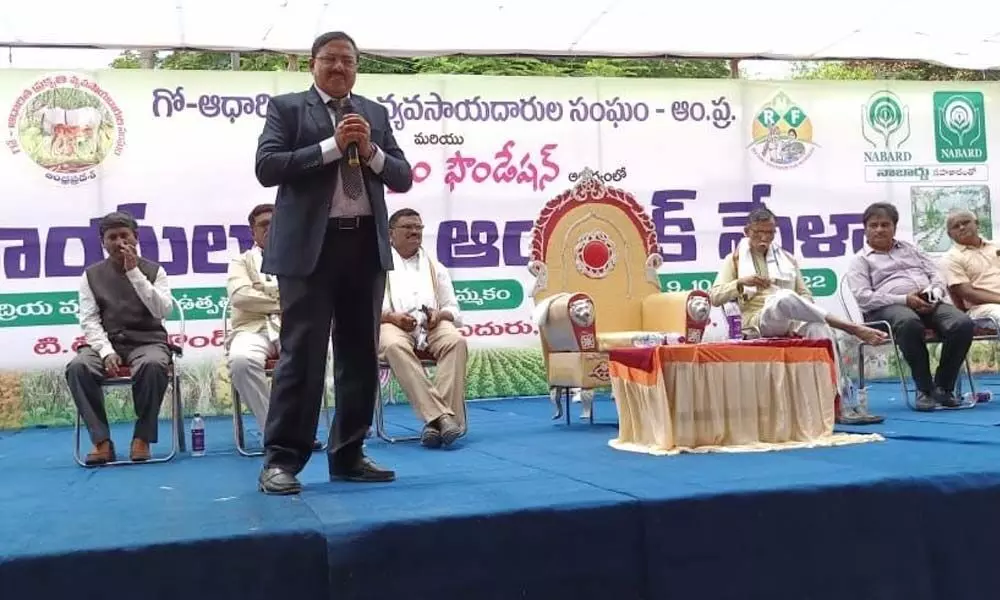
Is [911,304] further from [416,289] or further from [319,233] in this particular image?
[319,233]

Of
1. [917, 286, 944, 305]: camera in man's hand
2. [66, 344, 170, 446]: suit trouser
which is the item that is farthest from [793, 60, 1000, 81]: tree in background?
[66, 344, 170, 446]: suit trouser

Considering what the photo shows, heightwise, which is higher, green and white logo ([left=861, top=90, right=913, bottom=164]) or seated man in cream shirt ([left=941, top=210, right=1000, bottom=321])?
green and white logo ([left=861, top=90, right=913, bottom=164])

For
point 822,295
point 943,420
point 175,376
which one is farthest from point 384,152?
point 822,295

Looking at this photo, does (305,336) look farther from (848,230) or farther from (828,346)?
(848,230)

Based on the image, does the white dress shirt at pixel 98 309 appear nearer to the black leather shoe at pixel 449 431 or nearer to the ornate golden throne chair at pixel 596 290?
the black leather shoe at pixel 449 431

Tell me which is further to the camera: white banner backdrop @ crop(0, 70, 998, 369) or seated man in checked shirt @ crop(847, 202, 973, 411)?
white banner backdrop @ crop(0, 70, 998, 369)

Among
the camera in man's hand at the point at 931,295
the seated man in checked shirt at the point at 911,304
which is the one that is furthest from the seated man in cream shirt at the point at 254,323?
the camera in man's hand at the point at 931,295

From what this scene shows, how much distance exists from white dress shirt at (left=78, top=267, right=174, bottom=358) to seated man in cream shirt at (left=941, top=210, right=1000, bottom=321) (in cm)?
413

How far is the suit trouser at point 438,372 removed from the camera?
4.40m

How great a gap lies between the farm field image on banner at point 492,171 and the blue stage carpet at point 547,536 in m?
3.48

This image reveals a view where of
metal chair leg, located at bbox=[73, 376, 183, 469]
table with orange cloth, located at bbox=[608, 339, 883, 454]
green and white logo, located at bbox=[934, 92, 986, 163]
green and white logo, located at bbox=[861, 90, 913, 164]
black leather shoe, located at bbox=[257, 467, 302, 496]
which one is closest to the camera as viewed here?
black leather shoe, located at bbox=[257, 467, 302, 496]

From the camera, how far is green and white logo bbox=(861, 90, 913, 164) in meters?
7.68

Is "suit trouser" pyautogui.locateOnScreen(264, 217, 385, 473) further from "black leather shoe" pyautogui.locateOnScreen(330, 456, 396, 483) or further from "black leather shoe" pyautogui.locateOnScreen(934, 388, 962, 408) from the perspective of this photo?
"black leather shoe" pyautogui.locateOnScreen(934, 388, 962, 408)

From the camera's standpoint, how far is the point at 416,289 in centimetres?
498
